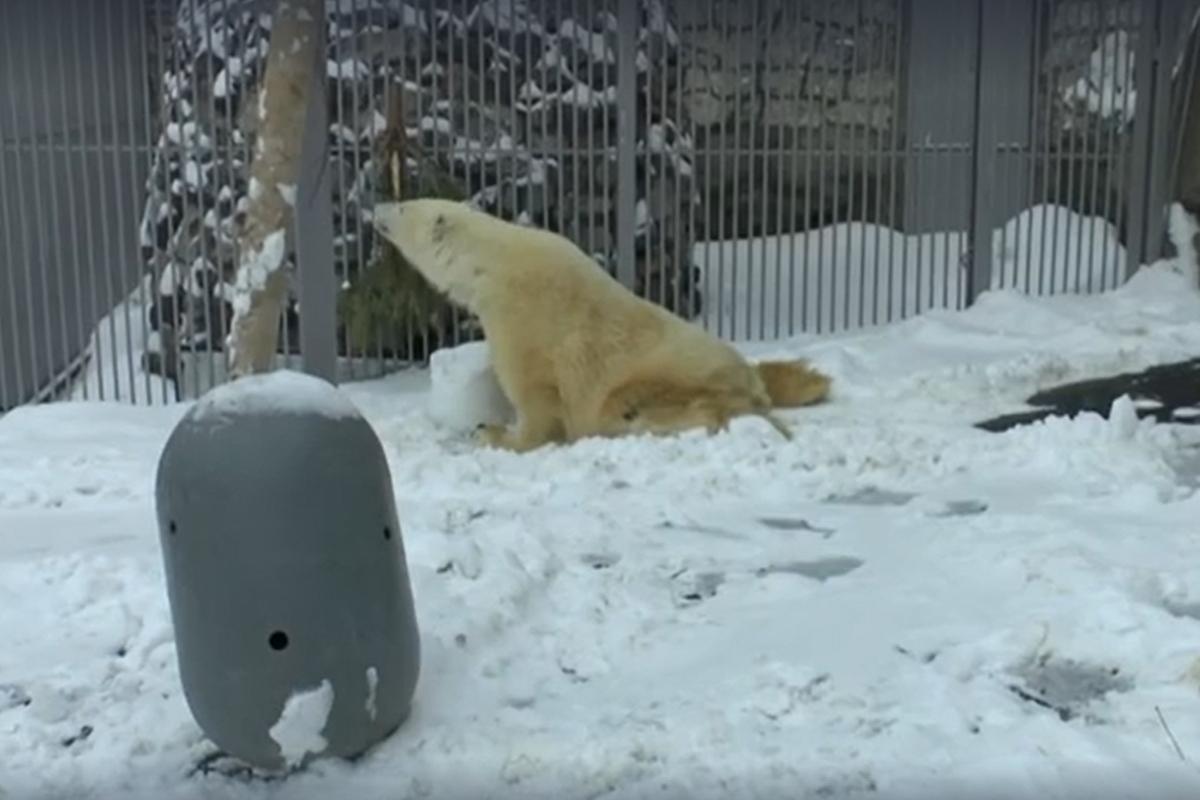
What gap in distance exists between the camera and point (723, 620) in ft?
13.1

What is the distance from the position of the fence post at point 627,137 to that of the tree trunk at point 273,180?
11.1 ft

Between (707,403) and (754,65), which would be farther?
(754,65)

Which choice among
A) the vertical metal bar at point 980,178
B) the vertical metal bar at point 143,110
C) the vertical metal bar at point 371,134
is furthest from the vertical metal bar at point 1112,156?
the vertical metal bar at point 143,110

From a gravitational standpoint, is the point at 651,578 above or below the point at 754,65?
below

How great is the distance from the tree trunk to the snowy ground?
69cm

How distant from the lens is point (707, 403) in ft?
20.5

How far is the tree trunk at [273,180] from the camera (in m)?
5.31

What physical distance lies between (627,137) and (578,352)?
277cm

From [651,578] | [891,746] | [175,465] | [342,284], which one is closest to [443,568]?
[651,578]

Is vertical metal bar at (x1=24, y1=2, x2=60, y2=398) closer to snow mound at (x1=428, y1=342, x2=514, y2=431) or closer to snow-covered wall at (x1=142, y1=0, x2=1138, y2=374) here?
snow-covered wall at (x1=142, y1=0, x2=1138, y2=374)

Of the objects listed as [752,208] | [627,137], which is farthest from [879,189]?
[627,137]

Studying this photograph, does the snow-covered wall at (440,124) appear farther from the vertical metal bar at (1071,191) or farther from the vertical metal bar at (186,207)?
the vertical metal bar at (1071,191)

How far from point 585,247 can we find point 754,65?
4.87ft

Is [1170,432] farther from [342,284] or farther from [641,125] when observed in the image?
[342,284]
